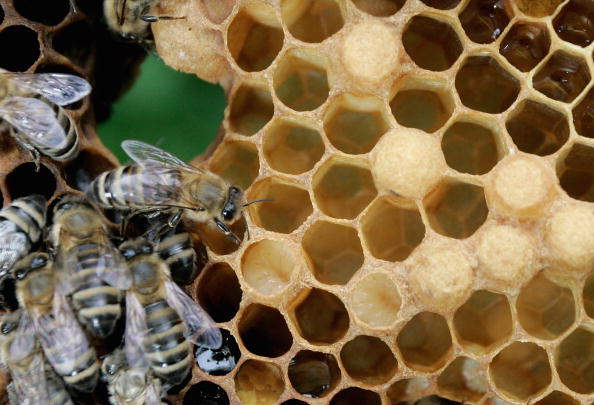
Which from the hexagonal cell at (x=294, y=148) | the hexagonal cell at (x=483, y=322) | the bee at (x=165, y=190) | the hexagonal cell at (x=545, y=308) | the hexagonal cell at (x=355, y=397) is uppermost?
the bee at (x=165, y=190)

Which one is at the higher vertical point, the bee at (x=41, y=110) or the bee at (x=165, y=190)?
the bee at (x=41, y=110)

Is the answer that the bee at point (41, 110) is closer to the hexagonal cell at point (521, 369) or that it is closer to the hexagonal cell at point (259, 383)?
the hexagonal cell at point (259, 383)

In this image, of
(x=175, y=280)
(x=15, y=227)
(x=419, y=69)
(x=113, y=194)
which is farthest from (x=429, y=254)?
(x=15, y=227)

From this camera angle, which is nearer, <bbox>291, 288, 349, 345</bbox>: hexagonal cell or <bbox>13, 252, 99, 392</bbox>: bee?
<bbox>13, 252, 99, 392</bbox>: bee

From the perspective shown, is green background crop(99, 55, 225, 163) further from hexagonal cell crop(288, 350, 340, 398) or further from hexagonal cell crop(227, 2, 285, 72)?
hexagonal cell crop(288, 350, 340, 398)

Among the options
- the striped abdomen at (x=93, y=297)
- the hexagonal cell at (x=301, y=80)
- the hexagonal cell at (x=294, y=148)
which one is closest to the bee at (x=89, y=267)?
the striped abdomen at (x=93, y=297)

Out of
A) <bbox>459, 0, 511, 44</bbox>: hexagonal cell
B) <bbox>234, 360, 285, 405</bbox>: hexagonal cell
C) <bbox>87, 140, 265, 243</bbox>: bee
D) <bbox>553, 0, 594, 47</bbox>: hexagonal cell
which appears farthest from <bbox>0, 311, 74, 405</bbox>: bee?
<bbox>553, 0, 594, 47</bbox>: hexagonal cell

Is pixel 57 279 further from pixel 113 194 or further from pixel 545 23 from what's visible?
pixel 545 23

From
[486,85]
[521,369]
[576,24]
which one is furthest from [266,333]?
[576,24]
